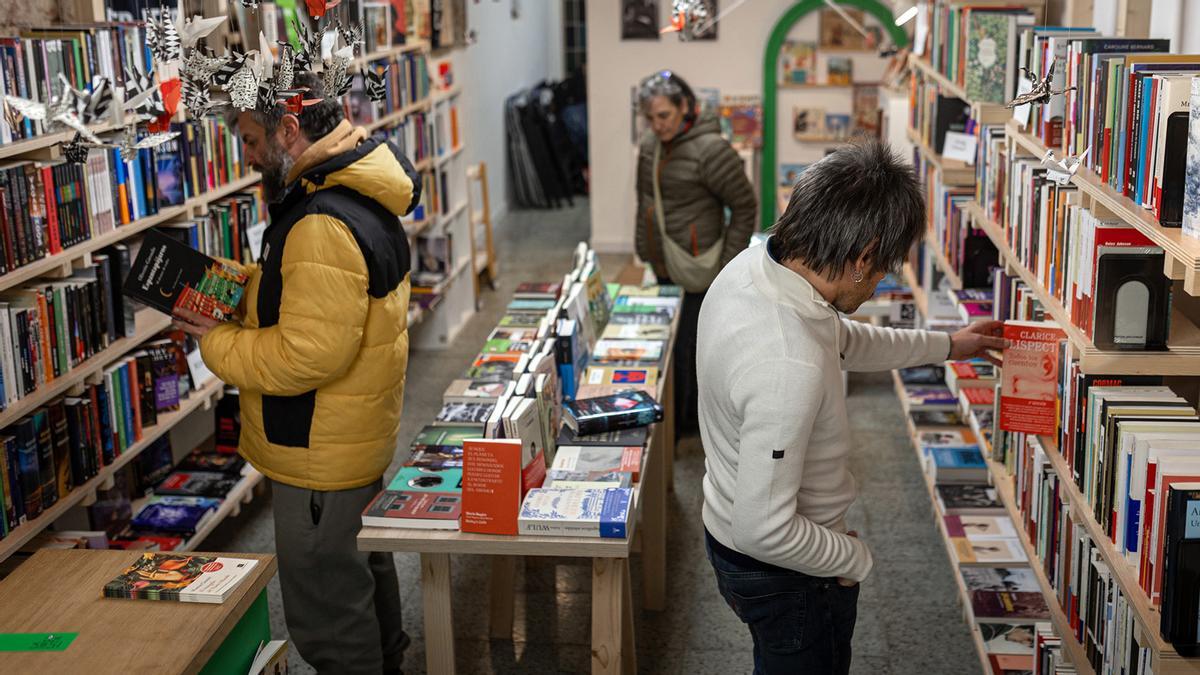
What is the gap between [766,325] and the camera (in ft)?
6.75

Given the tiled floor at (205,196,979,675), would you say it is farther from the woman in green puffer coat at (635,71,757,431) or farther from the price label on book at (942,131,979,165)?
the price label on book at (942,131,979,165)

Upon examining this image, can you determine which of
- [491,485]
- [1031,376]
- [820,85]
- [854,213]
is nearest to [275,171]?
[491,485]

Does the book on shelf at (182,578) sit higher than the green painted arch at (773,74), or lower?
lower

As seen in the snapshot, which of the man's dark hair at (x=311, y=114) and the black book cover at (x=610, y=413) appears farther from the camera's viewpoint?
the black book cover at (x=610, y=413)

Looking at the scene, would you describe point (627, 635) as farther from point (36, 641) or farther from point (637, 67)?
point (637, 67)

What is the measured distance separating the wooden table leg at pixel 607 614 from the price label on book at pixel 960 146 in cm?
243

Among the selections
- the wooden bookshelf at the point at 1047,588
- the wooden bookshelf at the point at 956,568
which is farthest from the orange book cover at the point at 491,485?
the wooden bookshelf at the point at 956,568

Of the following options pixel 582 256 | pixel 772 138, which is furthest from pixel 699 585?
pixel 772 138

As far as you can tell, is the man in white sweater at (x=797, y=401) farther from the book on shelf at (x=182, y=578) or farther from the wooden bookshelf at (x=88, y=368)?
the wooden bookshelf at (x=88, y=368)

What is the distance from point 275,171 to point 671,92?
2.31m

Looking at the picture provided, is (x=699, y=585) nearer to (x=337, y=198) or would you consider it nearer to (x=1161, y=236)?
(x=337, y=198)

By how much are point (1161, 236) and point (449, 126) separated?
570 cm

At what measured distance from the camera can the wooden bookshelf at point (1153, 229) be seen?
70.5 inches

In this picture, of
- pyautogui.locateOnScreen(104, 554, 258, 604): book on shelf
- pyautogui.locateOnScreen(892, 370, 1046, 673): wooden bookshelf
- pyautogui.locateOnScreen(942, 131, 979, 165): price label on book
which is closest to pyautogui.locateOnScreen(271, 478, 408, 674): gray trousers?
pyautogui.locateOnScreen(104, 554, 258, 604): book on shelf
